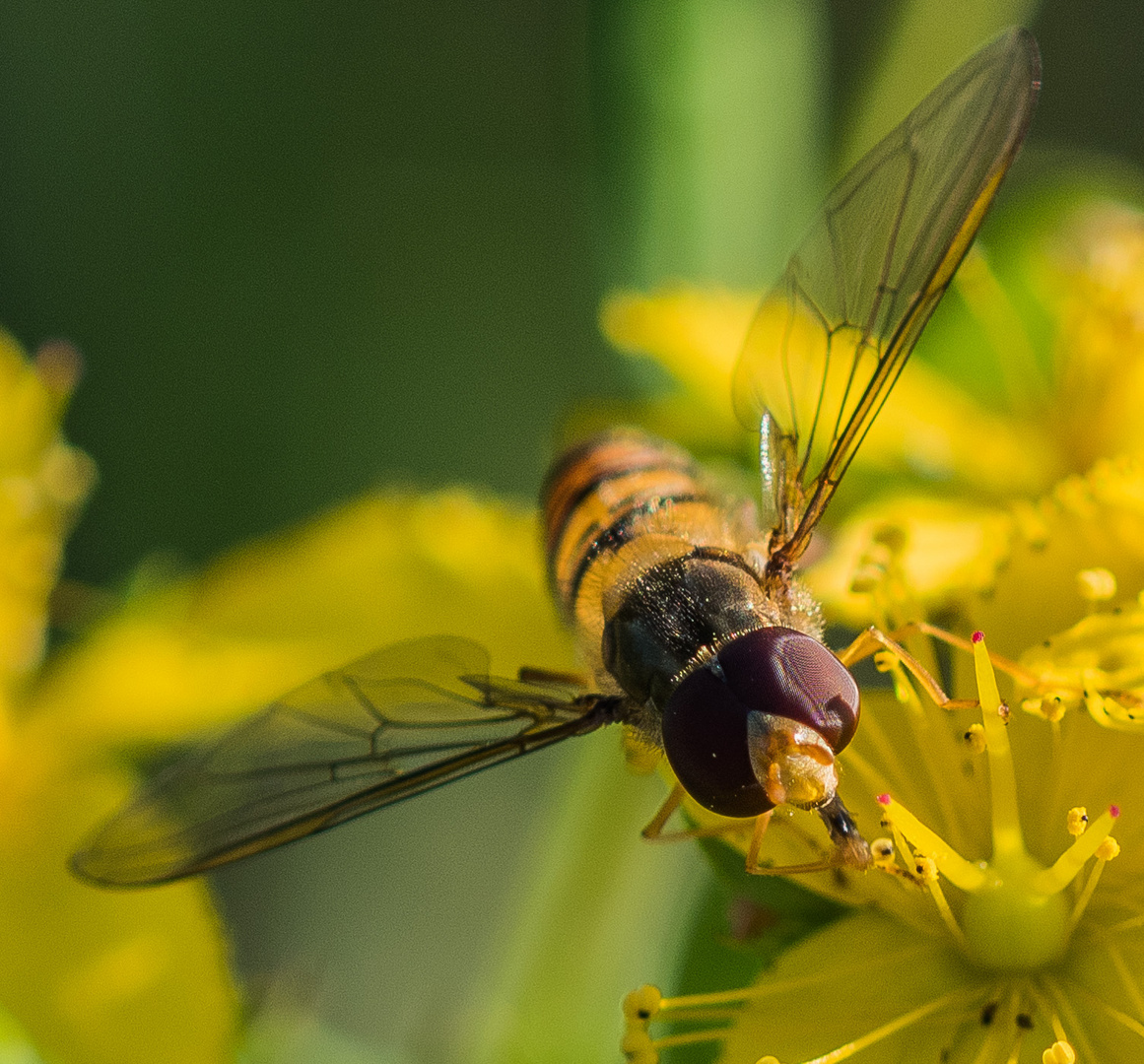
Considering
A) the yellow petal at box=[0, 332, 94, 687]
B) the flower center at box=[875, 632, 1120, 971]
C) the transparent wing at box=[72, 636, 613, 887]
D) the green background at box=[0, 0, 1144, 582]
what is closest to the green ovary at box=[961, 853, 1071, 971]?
the flower center at box=[875, 632, 1120, 971]

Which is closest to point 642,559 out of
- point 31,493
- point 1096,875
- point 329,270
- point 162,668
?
point 1096,875

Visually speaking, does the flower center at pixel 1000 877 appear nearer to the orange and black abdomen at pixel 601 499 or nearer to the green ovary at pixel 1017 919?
the green ovary at pixel 1017 919

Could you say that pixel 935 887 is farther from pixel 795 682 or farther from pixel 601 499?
pixel 601 499

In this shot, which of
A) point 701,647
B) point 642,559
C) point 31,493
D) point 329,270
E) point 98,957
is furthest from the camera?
point 329,270

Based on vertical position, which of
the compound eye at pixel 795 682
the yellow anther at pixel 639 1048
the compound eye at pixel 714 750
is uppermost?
the compound eye at pixel 795 682

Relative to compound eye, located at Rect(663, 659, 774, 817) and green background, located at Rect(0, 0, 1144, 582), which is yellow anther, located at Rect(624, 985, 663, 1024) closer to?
compound eye, located at Rect(663, 659, 774, 817)

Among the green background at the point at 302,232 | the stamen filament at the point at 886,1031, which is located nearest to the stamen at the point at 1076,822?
the stamen filament at the point at 886,1031

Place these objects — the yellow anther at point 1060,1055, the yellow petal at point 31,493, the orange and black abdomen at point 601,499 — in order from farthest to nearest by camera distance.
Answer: the yellow petal at point 31,493
the orange and black abdomen at point 601,499
the yellow anther at point 1060,1055

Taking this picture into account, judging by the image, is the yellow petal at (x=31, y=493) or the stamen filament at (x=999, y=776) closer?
the stamen filament at (x=999, y=776)
